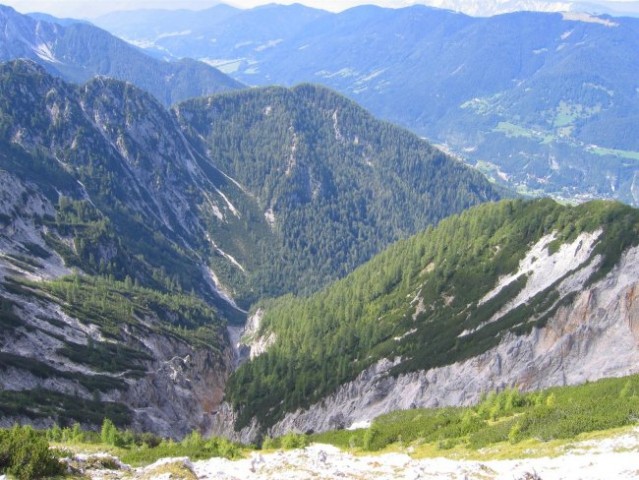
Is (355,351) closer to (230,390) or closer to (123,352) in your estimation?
(230,390)

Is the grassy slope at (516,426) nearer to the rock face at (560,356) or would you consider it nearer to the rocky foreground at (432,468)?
the rocky foreground at (432,468)

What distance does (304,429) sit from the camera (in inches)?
5285

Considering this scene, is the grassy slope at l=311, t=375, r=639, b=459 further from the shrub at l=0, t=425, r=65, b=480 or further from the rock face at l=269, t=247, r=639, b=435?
the rock face at l=269, t=247, r=639, b=435

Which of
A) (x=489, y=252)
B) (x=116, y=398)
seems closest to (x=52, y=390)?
(x=116, y=398)

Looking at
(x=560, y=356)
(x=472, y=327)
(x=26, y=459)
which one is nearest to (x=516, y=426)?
(x=26, y=459)

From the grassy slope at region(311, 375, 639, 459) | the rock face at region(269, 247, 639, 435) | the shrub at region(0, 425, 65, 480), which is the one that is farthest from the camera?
the rock face at region(269, 247, 639, 435)

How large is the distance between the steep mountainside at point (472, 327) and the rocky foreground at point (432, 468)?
2451 inches

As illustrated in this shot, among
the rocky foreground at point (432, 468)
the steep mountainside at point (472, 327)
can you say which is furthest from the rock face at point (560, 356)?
the rocky foreground at point (432, 468)

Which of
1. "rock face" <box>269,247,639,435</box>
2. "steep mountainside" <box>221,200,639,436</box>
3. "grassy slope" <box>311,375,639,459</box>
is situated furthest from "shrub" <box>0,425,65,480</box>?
"steep mountainside" <box>221,200,639,436</box>

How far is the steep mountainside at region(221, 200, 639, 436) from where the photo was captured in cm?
10825

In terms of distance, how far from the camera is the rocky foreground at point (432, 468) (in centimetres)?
3703

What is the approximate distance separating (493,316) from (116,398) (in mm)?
82481

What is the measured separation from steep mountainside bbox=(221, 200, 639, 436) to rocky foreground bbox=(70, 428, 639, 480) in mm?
62266

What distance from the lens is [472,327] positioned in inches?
5172
